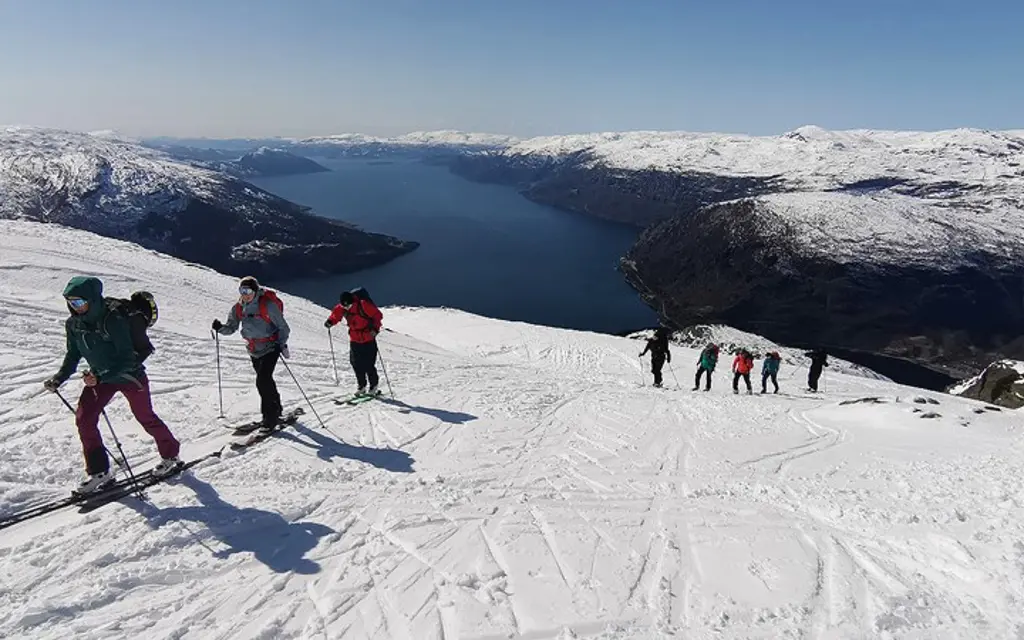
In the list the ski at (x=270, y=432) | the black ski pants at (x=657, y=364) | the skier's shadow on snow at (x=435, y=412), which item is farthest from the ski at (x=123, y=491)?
the black ski pants at (x=657, y=364)

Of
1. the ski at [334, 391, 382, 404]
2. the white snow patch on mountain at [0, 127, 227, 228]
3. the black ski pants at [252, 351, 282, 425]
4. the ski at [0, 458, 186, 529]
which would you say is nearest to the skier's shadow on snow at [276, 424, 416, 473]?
the black ski pants at [252, 351, 282, 425]

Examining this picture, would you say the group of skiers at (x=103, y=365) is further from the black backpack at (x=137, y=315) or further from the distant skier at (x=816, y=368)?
the distant skier at (x=816, y=368)

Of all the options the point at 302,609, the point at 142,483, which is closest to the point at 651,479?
the point at 302,609

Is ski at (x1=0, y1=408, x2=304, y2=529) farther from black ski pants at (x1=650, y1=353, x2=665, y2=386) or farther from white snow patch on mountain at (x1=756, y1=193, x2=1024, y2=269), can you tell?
white snow patch on mountain at (x1=756, y1=193, x2=1024, y2=269)

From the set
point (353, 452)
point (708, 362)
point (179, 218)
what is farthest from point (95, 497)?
point (179, 218)

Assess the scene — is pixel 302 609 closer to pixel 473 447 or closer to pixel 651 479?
pixel 473 447

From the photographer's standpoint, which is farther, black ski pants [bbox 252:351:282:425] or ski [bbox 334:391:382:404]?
ski [bbox 334:391:382:404]

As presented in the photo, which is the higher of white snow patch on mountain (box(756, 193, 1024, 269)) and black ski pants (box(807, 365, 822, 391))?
white snow patch on mountain (box(756, 193, 1024, 269))
